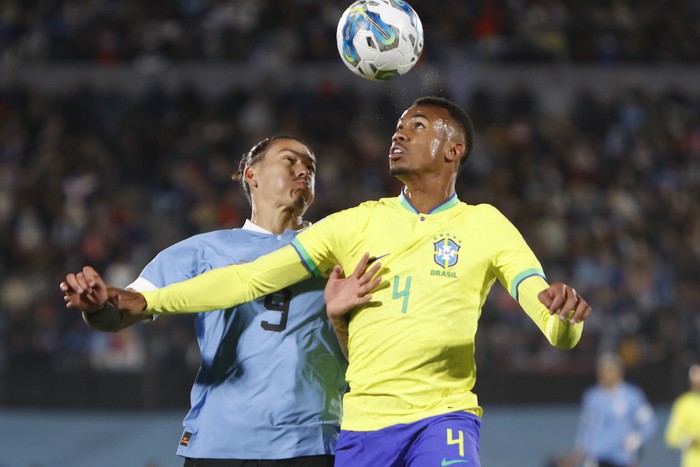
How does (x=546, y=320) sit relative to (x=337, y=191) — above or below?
below

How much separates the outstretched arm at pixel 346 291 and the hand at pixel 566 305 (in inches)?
26.6

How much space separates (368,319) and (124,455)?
22.6 ft

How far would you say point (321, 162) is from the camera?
1464 centimetres

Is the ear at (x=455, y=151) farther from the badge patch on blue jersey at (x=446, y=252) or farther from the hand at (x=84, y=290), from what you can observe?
the hand at (x=84, y=290)

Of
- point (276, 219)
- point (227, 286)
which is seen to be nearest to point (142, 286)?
point (227, 286)

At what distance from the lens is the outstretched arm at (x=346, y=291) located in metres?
4.05

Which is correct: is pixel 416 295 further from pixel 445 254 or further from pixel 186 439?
pixel 186 439

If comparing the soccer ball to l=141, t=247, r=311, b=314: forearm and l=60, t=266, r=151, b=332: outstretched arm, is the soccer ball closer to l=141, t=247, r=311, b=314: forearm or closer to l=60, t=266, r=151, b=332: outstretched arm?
l=141, t=247, r=311, b=314: forearm

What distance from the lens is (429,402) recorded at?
12.8 feet

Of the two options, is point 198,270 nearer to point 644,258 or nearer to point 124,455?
point 124,455

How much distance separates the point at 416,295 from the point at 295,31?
13068 millimetres

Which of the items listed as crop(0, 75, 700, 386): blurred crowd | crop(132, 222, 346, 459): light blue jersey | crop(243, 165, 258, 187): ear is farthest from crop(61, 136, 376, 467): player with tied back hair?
crop(0, 75, 700, 386): blurred crowd

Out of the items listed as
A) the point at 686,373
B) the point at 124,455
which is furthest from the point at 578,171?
the point at 124,455

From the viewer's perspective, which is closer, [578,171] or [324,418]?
[324,418]
